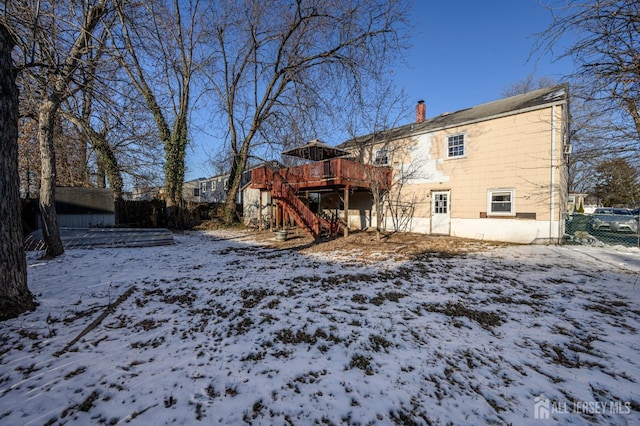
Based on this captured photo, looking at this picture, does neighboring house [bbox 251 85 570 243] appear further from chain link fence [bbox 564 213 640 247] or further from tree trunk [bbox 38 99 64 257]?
tree trunk [bbox 38 99 64 257]

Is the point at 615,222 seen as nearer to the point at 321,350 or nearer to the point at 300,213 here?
the point at 300,213

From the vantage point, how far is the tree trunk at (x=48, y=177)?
20.9 ft

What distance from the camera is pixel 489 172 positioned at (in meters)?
11.3

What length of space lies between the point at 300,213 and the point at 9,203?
9627 mm

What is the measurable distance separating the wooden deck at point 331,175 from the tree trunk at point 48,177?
27.6 ft

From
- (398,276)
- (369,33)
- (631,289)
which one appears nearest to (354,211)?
(369,33)

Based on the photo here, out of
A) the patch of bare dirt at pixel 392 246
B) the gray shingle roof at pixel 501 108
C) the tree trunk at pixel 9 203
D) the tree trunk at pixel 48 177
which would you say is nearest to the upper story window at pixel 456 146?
the gray shingle roof at pixel 501 108

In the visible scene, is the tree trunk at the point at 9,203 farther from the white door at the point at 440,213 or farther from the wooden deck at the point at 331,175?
the white door at the point at 440,213

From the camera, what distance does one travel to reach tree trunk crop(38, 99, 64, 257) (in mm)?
6375

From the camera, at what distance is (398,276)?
591 cm

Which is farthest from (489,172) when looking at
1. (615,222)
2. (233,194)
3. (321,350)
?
(233,194)

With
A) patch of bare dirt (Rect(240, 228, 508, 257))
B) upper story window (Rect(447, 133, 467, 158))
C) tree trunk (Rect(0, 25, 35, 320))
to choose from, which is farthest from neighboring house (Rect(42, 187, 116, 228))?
upper story window (Rect(447, 133, 467, 158))

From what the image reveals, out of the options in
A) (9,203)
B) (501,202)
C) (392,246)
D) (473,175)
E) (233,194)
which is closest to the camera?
(9,203)

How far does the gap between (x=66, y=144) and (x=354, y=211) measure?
63.5ft
